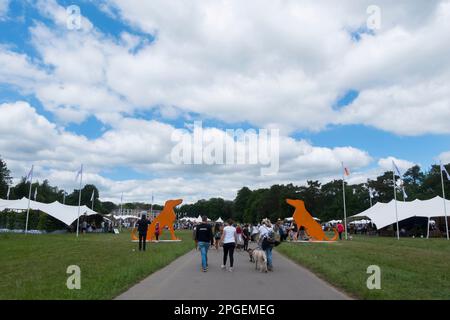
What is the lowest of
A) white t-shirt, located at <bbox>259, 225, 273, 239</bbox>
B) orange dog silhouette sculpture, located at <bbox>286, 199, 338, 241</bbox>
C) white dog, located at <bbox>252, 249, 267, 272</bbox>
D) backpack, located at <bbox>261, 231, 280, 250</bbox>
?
white dog, located at <bbox>252, 249, 267, 272</bbox>

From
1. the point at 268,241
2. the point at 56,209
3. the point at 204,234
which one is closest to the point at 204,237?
the point at 204,234

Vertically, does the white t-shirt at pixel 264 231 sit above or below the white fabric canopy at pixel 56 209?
below

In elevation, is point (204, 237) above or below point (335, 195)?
below

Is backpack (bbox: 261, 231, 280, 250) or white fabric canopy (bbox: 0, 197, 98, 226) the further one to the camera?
white fabric canopy (bbox: 0, 197, 98, 226)

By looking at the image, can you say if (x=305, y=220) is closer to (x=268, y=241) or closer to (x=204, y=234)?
(x=268, y=241)

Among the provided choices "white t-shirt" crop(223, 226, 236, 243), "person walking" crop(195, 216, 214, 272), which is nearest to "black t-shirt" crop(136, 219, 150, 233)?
"person walking" crop(195, 216, 214, 272)

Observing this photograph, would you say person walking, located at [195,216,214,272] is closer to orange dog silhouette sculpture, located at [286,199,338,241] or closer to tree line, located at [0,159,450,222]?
orange dog silhouette sculpture, located at [286,199,338,241]

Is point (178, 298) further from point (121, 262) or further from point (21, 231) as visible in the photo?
point (21, 231)

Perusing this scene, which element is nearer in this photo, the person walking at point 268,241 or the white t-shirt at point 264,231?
the person walking at point 268,241

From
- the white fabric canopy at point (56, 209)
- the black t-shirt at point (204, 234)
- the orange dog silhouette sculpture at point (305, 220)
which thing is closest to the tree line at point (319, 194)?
the white fabric canopy at point (56, 209)

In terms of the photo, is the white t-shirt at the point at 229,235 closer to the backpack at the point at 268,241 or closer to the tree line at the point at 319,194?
the backpack at the point at 268,241

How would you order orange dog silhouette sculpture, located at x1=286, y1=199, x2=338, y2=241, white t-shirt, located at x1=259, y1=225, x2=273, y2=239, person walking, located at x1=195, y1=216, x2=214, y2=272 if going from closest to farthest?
person walking, located at x1=195, y1=216, x2=214, y2=272 → white t-shirt, located at x1=259, y1=225, x2=273, y2=239 → orange dog silhouette sculpture, located at x1=286, y1=199, x2=338, y2=241

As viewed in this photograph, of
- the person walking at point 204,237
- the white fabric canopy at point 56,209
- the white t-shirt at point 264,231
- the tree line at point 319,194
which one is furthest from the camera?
the tree line at point 319,194
